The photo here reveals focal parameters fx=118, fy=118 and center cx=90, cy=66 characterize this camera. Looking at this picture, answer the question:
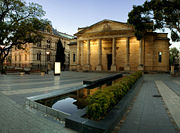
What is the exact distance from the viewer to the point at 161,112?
4.92 m

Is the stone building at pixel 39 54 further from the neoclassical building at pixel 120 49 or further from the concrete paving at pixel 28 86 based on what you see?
the concrete paving at pixel 28 86

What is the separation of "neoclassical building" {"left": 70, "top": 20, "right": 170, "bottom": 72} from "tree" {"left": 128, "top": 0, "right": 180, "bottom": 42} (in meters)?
8.17

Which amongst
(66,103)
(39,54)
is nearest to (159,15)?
(66,103)

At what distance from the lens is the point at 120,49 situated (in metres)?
34.4

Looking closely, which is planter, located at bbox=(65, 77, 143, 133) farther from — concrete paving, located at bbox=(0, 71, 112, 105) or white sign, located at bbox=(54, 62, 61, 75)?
white sign, located at bbox=(54, 62, 61, 75)

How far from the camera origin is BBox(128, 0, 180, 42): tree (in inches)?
695

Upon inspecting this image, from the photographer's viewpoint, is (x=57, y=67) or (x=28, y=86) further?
(x=57, y=67)

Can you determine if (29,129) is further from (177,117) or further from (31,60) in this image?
(31,60)

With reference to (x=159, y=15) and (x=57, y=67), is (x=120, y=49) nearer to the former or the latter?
(x=159, y=15)

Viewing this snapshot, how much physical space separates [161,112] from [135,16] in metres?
20.1

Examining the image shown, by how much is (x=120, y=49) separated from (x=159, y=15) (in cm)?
1624

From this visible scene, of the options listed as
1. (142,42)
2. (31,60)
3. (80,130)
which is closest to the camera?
(80,130)

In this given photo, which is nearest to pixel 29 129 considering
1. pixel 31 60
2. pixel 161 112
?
pixel 161 112

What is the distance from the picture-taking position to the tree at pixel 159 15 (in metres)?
17.6
